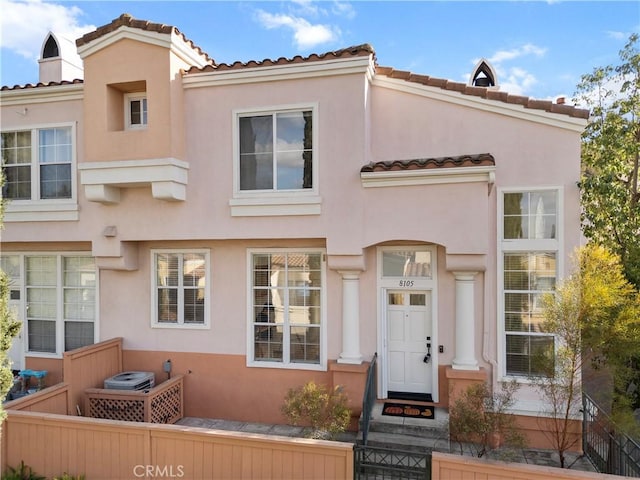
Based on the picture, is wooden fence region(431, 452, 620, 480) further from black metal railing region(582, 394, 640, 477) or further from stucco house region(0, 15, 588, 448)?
stucco house region(0, 15, 588, 448)

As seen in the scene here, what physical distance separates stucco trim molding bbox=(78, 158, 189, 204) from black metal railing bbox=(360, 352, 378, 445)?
557cm

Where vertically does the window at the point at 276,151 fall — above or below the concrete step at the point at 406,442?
above

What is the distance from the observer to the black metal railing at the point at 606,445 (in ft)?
19.2

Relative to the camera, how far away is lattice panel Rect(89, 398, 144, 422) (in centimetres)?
827

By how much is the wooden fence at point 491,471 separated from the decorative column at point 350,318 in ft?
10.9

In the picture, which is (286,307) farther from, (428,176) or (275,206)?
(428,176)

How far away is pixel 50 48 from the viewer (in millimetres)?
11883

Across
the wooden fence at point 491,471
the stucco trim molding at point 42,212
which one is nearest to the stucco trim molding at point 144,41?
the stucco trim molding at point 42,212

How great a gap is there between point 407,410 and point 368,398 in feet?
3.69

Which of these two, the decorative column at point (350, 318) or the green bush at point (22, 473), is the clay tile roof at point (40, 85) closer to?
the decorative column at point (350, 318)

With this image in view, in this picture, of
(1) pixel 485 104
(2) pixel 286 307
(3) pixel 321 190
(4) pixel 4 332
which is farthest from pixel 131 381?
(1) pixel 485 104

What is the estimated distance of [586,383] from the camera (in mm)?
8148

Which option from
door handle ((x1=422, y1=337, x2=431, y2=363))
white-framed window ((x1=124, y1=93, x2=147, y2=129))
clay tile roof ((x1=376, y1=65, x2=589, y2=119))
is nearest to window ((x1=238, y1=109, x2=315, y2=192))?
clay tile roof ((x1=376, y1=65, x2=589, y2=119))

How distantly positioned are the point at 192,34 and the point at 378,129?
5.07m
